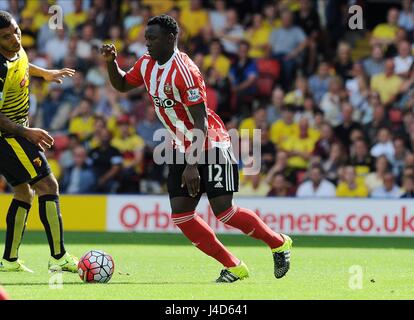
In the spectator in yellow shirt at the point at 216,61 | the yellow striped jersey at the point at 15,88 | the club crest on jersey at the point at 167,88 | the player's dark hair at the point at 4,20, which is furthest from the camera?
the spectator in yellow shirt at the point at 216,61

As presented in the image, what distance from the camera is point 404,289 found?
8.86m

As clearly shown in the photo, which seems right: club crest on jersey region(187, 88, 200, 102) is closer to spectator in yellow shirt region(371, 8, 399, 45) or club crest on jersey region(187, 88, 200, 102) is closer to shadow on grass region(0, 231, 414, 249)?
shadow on grass region(0, 231, 414, 249)

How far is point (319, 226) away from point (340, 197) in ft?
1.85

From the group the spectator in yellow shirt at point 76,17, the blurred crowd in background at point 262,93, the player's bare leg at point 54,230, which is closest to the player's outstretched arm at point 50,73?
the player's bare leg at point 54,230

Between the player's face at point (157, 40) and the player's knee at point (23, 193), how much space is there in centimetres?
214

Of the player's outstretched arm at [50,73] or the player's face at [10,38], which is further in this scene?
the player's outstretched arm at [50,73]

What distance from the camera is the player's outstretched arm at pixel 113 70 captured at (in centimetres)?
943

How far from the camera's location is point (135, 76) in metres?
9.60

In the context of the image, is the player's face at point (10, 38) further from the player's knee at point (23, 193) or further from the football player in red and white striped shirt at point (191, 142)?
the player's knee at point (23, 193)

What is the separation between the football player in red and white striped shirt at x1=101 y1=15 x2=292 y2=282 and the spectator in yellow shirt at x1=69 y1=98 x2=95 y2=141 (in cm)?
916

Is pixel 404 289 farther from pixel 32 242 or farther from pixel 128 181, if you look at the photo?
pixel 128 181

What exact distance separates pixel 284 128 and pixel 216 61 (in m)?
1.87

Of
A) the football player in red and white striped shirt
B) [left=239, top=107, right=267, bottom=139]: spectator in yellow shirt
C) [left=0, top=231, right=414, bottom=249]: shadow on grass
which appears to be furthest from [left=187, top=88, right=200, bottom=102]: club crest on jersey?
[left=239, top=107, right=267, bottom=139]: spectator in yellow shirt
